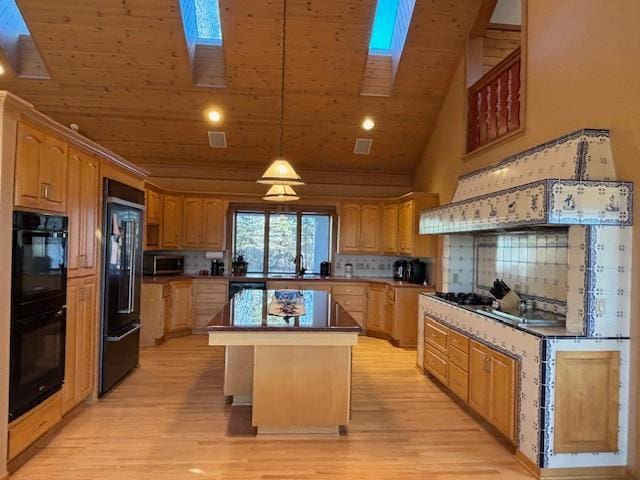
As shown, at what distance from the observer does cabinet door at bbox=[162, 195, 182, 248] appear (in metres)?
7.20

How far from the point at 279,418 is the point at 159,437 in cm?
89

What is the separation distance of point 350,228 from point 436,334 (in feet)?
10.4

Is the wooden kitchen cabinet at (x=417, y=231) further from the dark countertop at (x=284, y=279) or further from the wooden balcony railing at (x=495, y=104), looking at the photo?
the wooden balcony railing at (x=495, y=104)

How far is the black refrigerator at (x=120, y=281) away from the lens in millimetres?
4215

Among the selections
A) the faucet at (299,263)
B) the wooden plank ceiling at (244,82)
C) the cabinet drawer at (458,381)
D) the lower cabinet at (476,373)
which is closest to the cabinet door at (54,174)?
the wooden plank ceiling at (244,82)

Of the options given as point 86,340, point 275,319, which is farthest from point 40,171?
point 275,319

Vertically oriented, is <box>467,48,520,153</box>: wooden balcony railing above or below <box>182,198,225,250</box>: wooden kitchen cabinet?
above

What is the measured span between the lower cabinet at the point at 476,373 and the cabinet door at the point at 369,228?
2751 mm

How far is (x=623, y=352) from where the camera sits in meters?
2.93

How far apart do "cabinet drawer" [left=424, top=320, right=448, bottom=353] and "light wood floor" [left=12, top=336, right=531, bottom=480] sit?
46 cm

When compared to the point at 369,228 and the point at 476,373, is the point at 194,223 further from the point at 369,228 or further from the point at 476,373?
the point at 476,373

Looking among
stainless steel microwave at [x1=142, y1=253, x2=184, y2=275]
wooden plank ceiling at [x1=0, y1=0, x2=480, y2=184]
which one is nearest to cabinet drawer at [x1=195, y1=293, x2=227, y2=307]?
stainless steel microwave at [x1=142, y1=253, x2=184, y2=275]

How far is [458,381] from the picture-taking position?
4.14m

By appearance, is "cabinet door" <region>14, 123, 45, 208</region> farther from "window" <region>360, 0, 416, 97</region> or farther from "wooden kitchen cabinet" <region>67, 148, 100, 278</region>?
"window" <region>360, 0, 416, 97</region>
